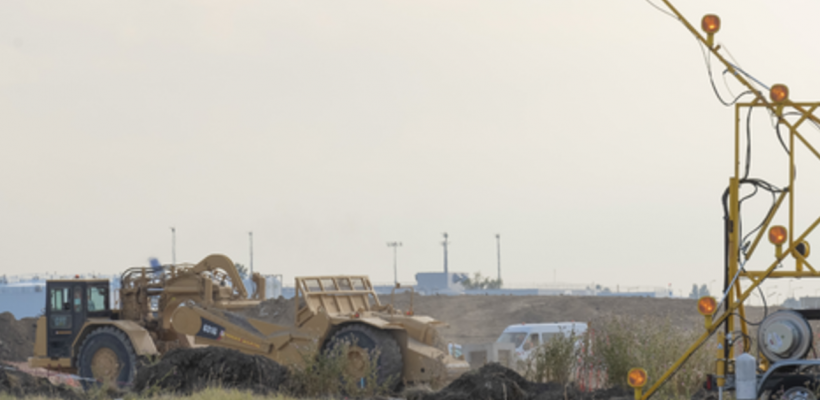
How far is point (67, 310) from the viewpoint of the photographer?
20.6 metres

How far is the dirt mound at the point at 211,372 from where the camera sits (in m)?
15.3

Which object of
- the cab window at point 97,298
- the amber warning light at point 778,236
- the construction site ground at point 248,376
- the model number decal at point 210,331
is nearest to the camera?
the amber warning light at point 778,236

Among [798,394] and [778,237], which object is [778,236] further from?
[798,394]

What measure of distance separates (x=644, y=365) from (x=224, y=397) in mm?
5969

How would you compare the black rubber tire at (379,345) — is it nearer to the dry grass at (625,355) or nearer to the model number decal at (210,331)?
the dry grass at (625,355)

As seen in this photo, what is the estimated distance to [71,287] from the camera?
2069 centimetres

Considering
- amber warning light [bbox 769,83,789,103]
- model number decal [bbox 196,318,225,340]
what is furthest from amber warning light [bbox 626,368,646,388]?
model number decal [bbox 196,318,225,340]

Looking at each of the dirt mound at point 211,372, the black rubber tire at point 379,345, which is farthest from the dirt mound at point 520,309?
the dirt mound at point 211,372

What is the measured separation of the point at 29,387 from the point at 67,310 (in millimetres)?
4522

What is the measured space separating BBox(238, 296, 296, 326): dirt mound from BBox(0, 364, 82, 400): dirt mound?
13.1ft

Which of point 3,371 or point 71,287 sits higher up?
point 71,287

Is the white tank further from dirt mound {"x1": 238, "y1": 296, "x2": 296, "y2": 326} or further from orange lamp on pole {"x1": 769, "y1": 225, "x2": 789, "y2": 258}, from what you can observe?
dirt mound {"x1": 238, "y1": 296, "x2": 296, "y2": 326}

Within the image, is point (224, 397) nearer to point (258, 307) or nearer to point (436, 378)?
point (436, 378)

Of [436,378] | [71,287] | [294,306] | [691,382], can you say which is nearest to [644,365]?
[691,382]
